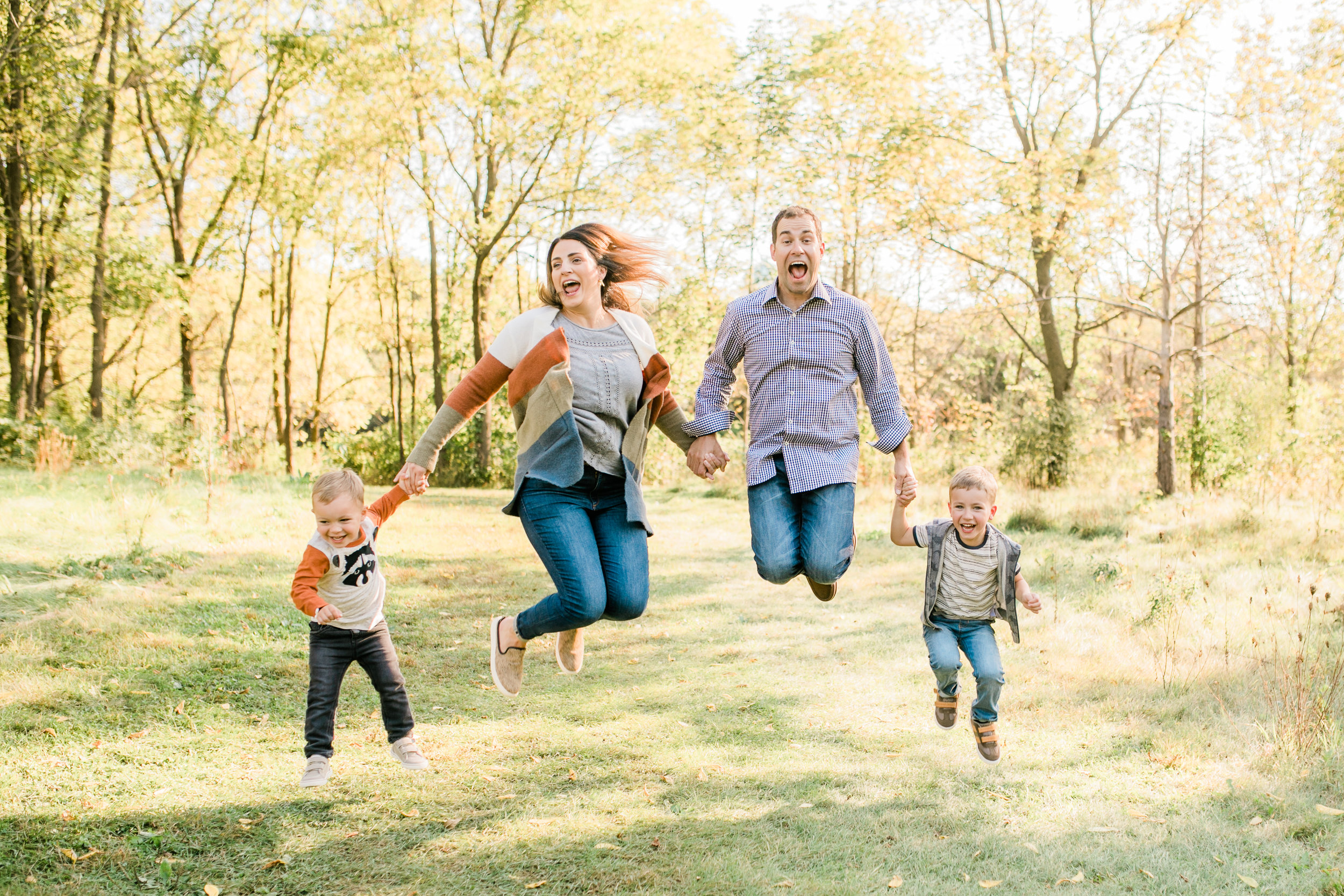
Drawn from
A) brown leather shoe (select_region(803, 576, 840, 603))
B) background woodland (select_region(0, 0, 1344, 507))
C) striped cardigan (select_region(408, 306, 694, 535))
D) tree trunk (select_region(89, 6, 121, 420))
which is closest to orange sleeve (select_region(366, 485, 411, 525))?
striped cardigan (select_region(408, 306, 694, 535))

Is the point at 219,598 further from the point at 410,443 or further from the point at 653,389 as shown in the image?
the point at 410,443

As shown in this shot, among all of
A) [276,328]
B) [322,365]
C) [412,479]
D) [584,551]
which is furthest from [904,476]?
[322,365]

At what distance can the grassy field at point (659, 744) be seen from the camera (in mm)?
4574

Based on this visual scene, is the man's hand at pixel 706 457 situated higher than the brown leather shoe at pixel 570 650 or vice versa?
the man's hand at pixel 706 457

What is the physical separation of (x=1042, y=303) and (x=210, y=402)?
23042 millimetres

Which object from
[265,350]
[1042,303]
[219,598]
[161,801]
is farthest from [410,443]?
[161,801]

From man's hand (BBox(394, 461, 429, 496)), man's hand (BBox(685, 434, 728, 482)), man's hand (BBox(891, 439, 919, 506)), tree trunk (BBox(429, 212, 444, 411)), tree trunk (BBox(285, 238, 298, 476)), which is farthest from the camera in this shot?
tree trunk (BBox(285, 238, 298, 476))

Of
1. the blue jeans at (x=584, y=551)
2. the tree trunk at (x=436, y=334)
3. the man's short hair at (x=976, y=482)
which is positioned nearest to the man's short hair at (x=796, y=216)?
the man's short hair at (x=976, y=482)

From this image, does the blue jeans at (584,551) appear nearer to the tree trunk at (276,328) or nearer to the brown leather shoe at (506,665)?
the brown leather shoe at (506,665)

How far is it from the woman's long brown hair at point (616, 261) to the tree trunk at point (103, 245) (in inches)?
571

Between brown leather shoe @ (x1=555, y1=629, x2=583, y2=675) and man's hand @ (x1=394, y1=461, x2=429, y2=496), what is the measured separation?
1.08 metres

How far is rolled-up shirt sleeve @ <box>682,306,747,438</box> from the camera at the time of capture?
4.73 m

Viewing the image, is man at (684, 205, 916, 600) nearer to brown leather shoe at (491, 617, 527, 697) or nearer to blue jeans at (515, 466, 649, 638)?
blue jeans at (515, 466, 649, 638)

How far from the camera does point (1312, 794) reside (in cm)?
527
